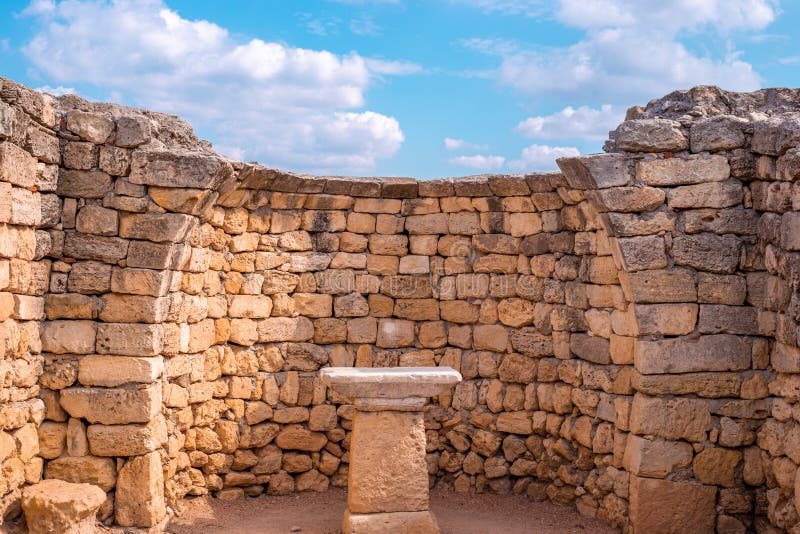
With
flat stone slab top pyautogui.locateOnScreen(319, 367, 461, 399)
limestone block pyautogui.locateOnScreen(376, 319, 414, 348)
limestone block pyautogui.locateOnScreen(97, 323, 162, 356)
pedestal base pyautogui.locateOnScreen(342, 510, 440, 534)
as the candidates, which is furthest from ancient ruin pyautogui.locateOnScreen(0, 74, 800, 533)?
limestone block pyautogui.locateOnScreen(376, 319, 414, 348)

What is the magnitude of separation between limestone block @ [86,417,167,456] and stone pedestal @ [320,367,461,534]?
4.72 ft

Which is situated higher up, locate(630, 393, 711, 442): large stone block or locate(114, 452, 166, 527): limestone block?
locate(630, 393, 711, 442): large stone block

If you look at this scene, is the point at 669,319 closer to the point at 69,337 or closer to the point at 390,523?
the point at 390,523

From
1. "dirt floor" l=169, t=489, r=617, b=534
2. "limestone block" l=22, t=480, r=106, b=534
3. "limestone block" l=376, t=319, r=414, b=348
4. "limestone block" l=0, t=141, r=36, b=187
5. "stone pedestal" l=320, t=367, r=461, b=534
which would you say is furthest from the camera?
"limestone block" l=376, t=319, r=414, b=348

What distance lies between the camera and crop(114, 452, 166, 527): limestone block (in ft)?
19.6

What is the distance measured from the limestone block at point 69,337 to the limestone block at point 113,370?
0.10 meters

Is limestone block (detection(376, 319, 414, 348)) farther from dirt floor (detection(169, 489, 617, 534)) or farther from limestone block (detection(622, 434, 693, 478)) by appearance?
limestone block (detection(622, 434, 693, 478))

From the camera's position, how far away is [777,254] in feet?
18.7

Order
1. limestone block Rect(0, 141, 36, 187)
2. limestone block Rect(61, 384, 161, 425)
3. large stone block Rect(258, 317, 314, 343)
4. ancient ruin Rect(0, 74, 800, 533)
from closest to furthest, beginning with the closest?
1. limestone block Rect(0, 141, 36, 187)
2. ancient ruin Rect(0, 74, 800, 533)
3. limestone block Rect(61, 384, 161, 425)
4. large stone block Rect(258, 317, 314, 343)

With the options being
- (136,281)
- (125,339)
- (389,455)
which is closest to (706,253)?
(389,455)

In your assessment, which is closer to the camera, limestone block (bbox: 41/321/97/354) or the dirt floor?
limestone block (bbox: 41/321/97/354)

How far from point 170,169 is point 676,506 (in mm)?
4589

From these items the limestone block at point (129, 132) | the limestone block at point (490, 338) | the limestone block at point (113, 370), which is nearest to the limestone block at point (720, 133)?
the limestone block at point (490, 338)

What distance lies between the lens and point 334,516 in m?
6.84
